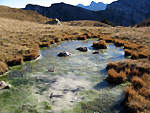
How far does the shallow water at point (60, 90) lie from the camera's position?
7.37m

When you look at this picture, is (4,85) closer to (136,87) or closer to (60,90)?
(60,90)

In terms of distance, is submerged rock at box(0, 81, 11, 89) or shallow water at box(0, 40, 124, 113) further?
submerged rock at box(0, 81, 11, 89)

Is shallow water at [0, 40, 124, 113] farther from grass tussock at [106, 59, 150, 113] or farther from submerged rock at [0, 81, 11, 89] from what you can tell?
grass tussock at [106, 59, 150, 113]

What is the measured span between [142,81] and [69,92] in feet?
14.9

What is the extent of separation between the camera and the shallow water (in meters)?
7.37

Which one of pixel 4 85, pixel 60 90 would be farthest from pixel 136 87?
pixel 4 85

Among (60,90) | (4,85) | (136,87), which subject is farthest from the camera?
(4,85)

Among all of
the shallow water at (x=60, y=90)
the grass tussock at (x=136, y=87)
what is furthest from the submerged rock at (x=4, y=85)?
the grass tussock at (x=136, y=87)

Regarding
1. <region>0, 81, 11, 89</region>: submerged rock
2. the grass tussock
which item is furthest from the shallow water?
the grass tussock

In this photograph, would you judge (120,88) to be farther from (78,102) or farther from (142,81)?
(78,102)

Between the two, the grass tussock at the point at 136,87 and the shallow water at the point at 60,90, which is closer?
the grass tussock at the point at 136,87

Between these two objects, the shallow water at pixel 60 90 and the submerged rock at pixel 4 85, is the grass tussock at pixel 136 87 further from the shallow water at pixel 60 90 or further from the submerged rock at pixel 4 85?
the submerged rock at pixel 4 85

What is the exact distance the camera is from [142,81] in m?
8.96

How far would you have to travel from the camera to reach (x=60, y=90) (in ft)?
29.7
